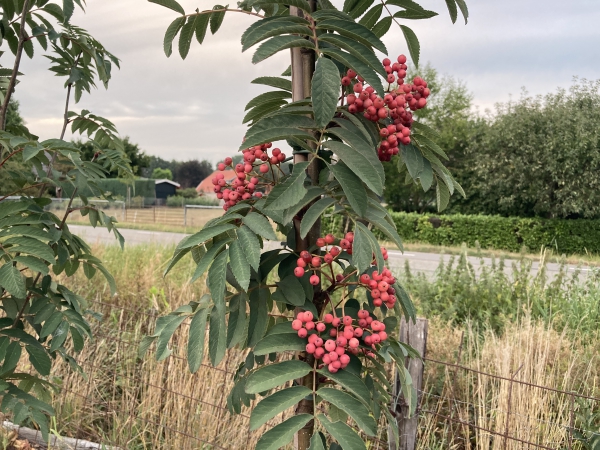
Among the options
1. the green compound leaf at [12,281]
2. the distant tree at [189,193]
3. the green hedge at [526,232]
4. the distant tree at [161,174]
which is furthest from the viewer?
the distant tree at [161,174]

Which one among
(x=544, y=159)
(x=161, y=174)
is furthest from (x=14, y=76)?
(x=161, y=174)

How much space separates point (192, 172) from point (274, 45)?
173 feet

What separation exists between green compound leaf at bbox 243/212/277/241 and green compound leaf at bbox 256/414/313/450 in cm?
33

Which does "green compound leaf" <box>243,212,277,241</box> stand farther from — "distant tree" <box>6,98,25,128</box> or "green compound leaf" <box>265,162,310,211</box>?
"distant tree" <box>6,98,25,128</box>

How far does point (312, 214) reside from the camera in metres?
0.88

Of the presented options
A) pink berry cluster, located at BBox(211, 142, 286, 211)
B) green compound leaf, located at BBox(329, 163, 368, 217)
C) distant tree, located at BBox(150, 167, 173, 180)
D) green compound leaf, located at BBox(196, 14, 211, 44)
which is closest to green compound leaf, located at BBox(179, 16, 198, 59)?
green compound leaf, located at BBox(196, 14, 211, 44)

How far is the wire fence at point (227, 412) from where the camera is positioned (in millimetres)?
2410

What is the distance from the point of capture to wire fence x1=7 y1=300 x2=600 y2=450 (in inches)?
94.9

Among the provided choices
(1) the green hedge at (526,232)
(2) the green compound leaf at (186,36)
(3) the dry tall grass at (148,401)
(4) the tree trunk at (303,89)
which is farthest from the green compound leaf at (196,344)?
(1) the green hedge at (526,232)

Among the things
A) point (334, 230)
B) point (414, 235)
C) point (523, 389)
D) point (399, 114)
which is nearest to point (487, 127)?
point (414, 235)

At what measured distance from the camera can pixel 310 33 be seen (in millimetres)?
896

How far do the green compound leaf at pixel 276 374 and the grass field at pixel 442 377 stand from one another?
1.63 m

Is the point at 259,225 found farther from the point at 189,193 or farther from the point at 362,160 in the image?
the point at 189,193

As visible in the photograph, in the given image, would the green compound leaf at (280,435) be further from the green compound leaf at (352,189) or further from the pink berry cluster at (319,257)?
the green compound leaf at (352,189)
